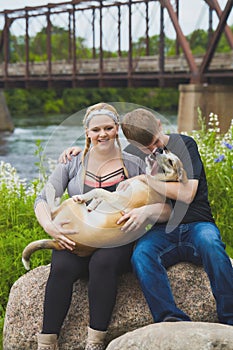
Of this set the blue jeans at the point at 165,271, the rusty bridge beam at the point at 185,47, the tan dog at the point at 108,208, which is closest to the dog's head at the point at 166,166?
the tan dog at the point at 108,208

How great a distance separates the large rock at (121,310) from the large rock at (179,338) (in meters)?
0.77

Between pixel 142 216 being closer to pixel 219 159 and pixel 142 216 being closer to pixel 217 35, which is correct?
pixel 219 159

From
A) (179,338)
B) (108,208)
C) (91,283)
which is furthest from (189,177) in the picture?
(179,338)

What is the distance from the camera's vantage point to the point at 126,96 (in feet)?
215

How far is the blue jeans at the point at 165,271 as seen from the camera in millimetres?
4035

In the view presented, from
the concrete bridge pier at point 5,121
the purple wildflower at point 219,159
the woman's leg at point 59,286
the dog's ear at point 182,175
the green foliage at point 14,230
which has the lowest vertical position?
the concrete bridge pier at point 5,121

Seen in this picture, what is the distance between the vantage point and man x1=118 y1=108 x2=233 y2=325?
4059mm

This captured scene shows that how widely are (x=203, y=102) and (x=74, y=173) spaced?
22724 millimetres

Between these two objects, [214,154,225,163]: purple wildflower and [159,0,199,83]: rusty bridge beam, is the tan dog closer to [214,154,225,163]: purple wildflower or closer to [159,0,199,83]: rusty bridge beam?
[214,154,225,163]: purple wildflower

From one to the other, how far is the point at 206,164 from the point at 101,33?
3293 centimetres

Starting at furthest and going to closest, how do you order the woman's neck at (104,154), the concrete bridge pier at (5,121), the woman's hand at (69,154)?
1. the concrete bridge pier at (5,121)
2. the woman's hand at (69,154)
3. the woman's neck at (104,154)

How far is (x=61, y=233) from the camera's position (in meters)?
4.22

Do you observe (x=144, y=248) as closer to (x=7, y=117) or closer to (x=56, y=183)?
(x=56, y=183)

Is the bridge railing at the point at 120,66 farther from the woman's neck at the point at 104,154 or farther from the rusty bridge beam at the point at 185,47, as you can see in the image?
the woman's neck at the point at 104,154
